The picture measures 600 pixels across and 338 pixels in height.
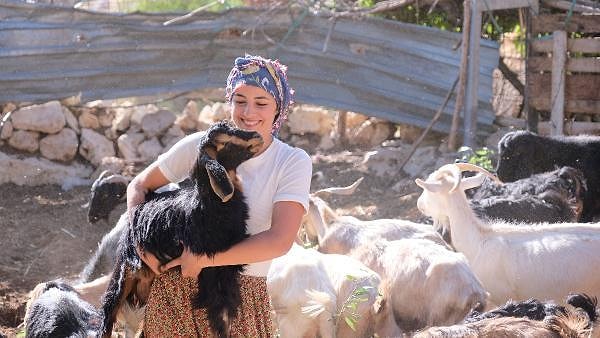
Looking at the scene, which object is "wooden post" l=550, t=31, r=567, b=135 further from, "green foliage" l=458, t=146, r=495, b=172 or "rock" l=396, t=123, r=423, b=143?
"rock" l=396, t=123, r=423, b=143

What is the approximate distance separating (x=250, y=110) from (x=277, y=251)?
54 cm

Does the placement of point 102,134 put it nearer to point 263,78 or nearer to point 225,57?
point 225,57

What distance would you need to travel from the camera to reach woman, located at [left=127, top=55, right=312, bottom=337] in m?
3.21

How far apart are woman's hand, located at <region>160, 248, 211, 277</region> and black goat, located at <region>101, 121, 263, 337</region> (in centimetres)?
2

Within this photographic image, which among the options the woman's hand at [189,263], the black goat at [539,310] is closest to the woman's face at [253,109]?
the woman's hand at [189,263]

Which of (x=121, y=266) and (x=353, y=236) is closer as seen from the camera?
(x=121, y=266)

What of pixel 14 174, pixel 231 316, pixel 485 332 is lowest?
pixel 14 174

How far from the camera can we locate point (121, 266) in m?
3.37

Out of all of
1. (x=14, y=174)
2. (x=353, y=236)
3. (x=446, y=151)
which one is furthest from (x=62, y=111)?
(x=353, y=236)

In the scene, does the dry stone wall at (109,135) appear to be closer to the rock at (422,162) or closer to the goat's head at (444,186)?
the rock at (422,162)

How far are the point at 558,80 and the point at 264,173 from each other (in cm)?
717

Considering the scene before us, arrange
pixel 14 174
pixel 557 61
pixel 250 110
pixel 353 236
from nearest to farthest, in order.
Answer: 1. pixel 250 110
2. pixel 353 236
3. pixel 557 61
4. pixel 14 174

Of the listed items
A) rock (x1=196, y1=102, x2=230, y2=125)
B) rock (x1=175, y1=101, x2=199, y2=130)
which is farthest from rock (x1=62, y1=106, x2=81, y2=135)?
rock (x1=196, y1=102, x2=230, y2=125)

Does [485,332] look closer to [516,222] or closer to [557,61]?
[516,222]
